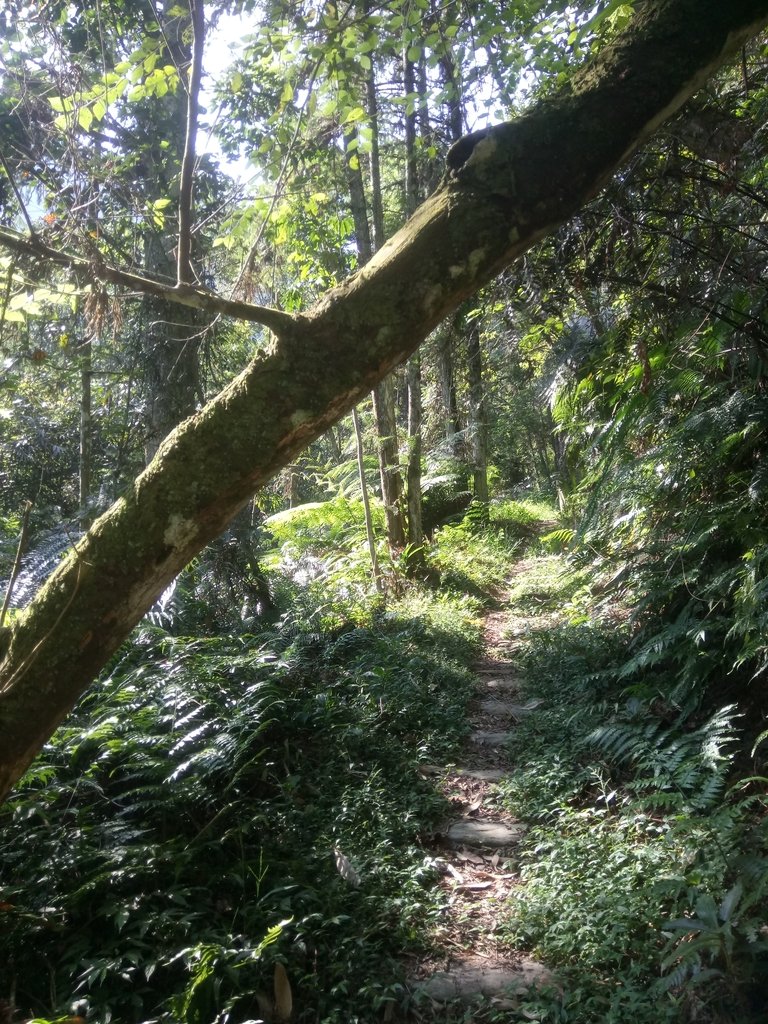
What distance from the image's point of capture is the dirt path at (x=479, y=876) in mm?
3119

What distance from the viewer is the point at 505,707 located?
20.5ft

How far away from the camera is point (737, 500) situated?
4688mm

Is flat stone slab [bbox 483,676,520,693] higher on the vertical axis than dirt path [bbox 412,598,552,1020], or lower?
higher

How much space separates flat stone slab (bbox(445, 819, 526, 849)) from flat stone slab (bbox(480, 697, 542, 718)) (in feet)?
5.35

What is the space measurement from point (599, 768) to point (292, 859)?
1.95 m

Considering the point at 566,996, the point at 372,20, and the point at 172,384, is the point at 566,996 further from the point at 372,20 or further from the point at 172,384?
the point at 172,384

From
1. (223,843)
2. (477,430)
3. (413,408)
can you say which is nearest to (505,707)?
(223,843)

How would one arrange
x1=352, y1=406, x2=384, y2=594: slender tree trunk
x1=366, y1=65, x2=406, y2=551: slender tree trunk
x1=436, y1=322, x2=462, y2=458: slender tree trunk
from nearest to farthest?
1. x1=352, y1=406, x2=384, y2=594: slender tree trunk
2. x1=366, y1=65, x2=406, y2=551: slender tree trunk
3. x1=436, y1=322, x2=462, y2=458: slender tree trunk

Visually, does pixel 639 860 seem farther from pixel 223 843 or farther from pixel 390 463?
pixel 390 463

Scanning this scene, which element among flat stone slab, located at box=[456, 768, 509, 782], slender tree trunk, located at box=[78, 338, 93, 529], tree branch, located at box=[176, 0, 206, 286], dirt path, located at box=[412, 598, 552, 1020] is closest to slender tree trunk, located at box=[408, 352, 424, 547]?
dirt path, located at box=[412, 598, 552, 1020]

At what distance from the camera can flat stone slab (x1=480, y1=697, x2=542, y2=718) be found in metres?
6.01

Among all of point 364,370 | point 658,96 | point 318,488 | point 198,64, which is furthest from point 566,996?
point 318,488

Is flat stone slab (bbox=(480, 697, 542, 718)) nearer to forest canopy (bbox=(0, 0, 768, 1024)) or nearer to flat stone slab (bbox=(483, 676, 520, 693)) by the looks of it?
forest canopy (bbox=(0, 0, 768, 1024))

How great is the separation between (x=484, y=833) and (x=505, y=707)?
199cm
